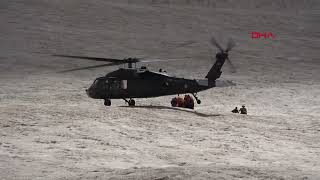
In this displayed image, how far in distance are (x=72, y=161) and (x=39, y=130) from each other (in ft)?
10.6

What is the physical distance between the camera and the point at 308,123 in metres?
21.7

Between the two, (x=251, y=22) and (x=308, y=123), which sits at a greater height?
(x=251, y=22)

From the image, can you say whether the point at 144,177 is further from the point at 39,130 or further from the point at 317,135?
the point at 317,135

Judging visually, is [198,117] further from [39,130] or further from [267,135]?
[39,130]

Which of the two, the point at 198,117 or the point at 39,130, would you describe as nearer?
the point at 39,130

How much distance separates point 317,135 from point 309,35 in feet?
135

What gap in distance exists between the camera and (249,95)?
35.2 metres

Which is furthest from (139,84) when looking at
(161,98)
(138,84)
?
(161,98)

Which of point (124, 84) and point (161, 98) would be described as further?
point (161, 98)

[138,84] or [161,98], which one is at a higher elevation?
[138,84]

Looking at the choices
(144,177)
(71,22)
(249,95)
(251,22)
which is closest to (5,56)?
(71,22)

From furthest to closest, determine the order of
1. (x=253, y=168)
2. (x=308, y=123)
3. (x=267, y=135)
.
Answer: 1. (x=308, y=123)
2. (x=267, y=135)
3. (x=253, y=168)

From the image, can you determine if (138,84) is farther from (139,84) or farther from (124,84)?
(124,84)

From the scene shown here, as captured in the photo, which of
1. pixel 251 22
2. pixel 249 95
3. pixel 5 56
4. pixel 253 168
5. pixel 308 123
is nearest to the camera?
pixel 253 168
